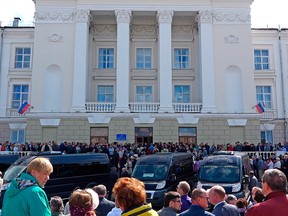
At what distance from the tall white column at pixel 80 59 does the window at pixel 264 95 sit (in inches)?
698

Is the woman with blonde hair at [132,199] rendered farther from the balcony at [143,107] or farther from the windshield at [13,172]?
the balcony at [143,107]

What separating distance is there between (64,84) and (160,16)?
1094 cm

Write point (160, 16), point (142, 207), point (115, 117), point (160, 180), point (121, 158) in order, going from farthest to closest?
point (160, 16) → point (115, 117) → point (121, 158) → point (160, 180) → point (142, 207)

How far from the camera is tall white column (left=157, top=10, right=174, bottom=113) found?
2991 centimetres

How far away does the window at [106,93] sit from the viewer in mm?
33406

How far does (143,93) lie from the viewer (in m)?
33.6

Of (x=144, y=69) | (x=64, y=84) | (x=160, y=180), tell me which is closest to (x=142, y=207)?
(x=160, y=180)

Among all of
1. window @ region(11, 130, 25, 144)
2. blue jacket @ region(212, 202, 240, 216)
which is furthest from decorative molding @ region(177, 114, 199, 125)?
blue jacket @ region(212, 202, 240, 216)

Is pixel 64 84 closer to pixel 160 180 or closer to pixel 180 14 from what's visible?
pixel 180 14

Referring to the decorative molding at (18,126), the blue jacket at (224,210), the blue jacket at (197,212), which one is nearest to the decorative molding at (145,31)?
the decorative molding at (18,126)

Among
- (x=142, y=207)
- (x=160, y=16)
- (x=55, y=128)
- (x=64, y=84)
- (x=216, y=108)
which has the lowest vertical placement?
(x=142, y=207)

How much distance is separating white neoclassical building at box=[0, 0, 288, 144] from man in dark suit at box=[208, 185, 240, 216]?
A: 77.1 feet

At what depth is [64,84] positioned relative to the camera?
30.5 meters

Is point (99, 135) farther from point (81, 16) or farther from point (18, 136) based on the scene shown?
point (81, 16)
